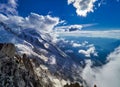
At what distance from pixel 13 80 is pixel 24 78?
9.50 metres

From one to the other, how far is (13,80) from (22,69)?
42.1ft

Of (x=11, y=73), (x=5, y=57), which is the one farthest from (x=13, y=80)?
(x=5, y=57)

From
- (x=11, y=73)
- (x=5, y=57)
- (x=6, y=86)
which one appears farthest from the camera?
(x=5, y=57)

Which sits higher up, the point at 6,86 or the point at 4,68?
the point at 4,68

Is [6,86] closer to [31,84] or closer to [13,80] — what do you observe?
[13,80]

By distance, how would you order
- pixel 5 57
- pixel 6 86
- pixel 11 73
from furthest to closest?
1. pixel 5 57
2. pixel 11 73
3. pixel 6 86

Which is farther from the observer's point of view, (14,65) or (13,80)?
(14,65)

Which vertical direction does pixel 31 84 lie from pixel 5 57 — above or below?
below

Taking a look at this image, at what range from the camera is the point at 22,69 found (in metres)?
166

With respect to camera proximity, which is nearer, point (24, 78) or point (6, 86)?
point (6, 86)

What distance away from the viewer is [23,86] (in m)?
157

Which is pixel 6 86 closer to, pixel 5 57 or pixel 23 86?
pixel 23 86

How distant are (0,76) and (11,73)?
6672 mm

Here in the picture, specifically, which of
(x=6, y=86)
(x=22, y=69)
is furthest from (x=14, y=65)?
(x=6, y=86)
